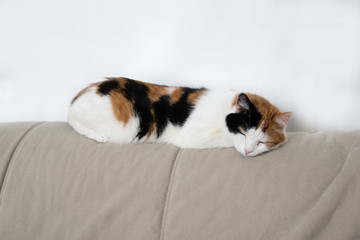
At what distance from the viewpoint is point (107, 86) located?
1.38 m

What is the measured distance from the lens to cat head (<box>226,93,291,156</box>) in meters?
1.18

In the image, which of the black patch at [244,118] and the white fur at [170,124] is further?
the white fur at [170,124]

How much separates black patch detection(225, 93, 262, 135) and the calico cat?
0.03 metres

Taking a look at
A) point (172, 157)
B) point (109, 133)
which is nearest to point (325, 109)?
point (172, 157)

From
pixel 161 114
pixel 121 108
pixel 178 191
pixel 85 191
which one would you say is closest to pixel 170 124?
pixel 161 114

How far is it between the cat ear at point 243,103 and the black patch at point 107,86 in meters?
0.52

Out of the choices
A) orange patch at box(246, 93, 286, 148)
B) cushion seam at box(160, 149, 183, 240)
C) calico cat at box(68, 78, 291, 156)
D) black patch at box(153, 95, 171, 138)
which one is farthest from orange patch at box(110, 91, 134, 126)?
orange patch at box(246, 93, 286, 148)

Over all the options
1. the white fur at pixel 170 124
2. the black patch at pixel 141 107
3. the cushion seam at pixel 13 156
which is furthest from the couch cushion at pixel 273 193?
the cushion seam at pixel 13 156

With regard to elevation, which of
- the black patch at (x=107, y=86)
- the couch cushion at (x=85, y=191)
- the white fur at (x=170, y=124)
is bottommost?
the couch cushion at (x=85, y=191)

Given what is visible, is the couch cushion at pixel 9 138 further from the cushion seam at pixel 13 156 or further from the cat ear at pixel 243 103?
the cat ear at pixel 243 103

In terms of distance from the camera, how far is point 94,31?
174 centimetres

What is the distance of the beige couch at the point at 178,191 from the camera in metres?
1.03

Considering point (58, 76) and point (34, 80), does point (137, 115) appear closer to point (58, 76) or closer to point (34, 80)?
point (58, 76)

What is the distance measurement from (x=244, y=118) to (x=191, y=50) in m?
0.58
